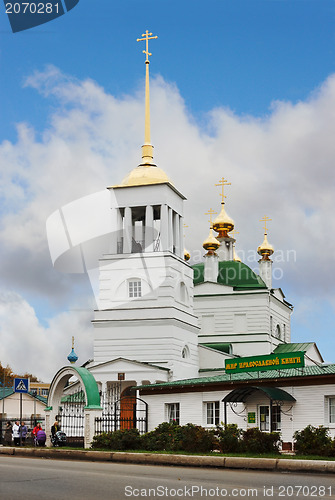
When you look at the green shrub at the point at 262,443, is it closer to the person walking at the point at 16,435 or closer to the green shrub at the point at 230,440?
the green shrub at the point at 230,440

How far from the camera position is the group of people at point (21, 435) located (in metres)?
30.2

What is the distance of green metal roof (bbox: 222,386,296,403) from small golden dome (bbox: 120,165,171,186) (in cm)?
2248

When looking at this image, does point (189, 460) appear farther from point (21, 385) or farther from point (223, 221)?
point (223, 221)

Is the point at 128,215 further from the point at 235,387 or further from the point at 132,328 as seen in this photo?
the point at 235,387

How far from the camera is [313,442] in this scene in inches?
957

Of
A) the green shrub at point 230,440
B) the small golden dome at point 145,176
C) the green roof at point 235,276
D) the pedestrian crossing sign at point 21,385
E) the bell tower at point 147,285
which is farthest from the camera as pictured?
the green roof at point 235,276

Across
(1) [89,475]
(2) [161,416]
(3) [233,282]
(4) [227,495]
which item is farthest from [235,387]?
(3) [233,282]

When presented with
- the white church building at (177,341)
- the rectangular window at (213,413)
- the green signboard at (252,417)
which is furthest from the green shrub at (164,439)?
the rectangular window at (213,413)

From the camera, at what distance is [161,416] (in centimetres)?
3375

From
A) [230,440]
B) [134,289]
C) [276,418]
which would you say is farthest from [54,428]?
[134,289]

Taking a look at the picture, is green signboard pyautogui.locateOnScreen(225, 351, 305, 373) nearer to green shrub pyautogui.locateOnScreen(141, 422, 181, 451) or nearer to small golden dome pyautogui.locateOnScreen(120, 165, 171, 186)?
green shrub pyautogui.locateOnScreen(141, 422, 181, 451)

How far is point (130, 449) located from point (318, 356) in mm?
41025

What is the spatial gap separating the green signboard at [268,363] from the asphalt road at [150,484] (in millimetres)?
11081

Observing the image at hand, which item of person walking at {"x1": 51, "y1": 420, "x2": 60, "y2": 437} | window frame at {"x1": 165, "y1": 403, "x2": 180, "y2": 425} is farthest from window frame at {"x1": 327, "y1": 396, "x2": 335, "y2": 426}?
person walking at {"x1": 51, "y1": 420, "x2": 60, "y2": 437}
